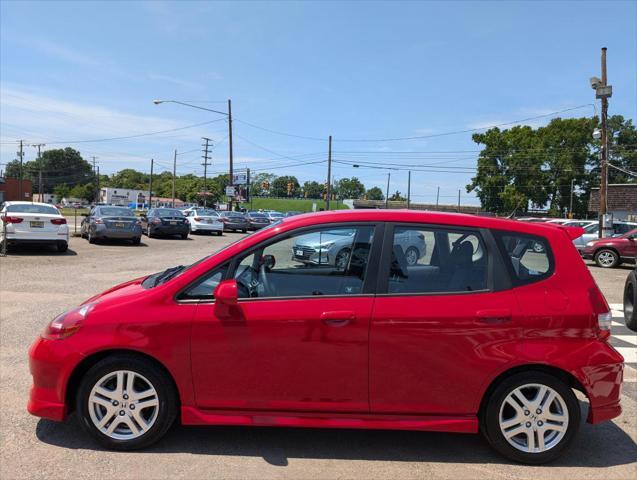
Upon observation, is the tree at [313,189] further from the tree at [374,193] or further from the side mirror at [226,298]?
the side mirror at [226,298]

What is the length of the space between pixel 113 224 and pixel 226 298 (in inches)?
689

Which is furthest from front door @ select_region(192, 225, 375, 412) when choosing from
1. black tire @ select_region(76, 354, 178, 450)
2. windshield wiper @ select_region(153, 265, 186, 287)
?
windshield wiper @ select_region(153, 265, 186, 287)

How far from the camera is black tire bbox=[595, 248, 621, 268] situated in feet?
57.1

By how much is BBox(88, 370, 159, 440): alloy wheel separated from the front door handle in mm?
1294

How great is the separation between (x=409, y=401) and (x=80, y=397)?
2.29 metres

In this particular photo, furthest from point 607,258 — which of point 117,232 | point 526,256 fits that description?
point 117,232

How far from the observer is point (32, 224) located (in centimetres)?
1470

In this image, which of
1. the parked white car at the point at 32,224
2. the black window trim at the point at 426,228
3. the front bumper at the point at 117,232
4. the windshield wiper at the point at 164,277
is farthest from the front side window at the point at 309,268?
the front bumper at the point at 117,232

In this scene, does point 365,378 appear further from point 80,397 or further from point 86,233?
point 86,233

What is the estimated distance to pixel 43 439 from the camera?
3.68m

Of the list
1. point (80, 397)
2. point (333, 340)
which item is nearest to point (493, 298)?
point (333, 340)

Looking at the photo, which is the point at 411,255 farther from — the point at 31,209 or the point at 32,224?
the point at 31,209

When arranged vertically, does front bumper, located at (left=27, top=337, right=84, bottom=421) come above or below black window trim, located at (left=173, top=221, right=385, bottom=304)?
below

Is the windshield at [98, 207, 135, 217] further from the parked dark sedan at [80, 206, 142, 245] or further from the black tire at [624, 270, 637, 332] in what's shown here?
the black tire at [624, 270, 637, 332]
